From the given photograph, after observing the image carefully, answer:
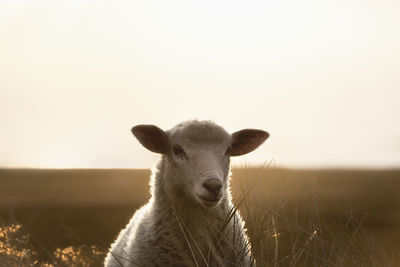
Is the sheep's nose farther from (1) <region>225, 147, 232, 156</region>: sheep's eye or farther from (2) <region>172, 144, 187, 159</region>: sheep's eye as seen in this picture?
(1) <region>225, 147, 232, 156</region>: sheep's eye

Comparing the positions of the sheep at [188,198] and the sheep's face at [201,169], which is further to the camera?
the sheep at [188,198]

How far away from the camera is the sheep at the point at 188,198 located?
5.40 m

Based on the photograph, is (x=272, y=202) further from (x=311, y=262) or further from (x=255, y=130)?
(x=255, y=130)

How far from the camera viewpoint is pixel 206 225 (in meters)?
5.73

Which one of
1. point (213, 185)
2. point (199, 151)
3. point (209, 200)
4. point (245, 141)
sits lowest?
point (209, 200)

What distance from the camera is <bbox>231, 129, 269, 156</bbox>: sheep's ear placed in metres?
6.32

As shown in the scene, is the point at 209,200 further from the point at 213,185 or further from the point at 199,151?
the point at 199,151

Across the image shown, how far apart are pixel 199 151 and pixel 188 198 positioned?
0.49m

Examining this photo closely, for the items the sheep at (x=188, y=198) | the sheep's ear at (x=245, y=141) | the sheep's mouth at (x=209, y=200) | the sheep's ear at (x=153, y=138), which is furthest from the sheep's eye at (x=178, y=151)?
the sheep's mouth at (x=209, y=200)

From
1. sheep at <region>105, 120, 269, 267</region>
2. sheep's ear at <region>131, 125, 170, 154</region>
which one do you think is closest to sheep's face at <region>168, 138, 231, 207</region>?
sheep at <region>105, 120, 269, 267</region>

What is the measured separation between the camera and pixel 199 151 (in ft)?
18.7

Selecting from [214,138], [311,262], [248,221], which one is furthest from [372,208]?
[214,138]

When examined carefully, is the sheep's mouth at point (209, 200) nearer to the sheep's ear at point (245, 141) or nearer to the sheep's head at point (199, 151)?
the sheep's head at point (199, 151)

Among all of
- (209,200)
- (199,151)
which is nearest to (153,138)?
(199,151)
